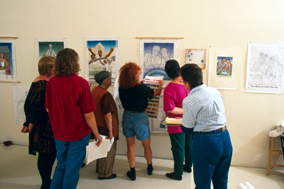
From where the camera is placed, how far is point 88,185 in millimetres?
2736

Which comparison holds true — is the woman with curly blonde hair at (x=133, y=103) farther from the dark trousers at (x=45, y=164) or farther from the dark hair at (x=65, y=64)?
the dark trousers at (x=45, y=164)

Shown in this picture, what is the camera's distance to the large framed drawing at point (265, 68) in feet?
9.99

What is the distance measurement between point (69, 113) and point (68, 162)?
53cm

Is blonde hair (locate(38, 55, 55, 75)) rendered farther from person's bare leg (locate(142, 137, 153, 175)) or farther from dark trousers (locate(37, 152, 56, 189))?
person's bare leg (locate(142, 137, 153, 175))

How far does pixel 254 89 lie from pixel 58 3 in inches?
142

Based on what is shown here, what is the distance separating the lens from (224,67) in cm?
319

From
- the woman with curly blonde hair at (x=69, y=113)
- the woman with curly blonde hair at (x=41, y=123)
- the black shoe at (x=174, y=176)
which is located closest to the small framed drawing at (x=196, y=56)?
the black shoe at (x=174, y=176)

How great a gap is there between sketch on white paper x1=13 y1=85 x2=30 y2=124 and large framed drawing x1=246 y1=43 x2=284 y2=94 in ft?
13.0

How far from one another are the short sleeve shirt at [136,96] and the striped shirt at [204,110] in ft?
3.05

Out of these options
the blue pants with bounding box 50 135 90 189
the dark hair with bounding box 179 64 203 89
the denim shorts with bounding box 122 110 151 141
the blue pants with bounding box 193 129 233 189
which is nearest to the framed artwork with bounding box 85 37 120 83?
the denim shorts with bounding box 122 110 151 141

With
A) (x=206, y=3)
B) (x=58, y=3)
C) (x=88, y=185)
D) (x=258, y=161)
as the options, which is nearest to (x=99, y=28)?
(x=58, y=3)

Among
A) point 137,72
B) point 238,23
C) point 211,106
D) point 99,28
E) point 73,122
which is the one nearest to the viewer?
point 211,106

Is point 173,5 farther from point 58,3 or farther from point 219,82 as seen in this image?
point 58,3

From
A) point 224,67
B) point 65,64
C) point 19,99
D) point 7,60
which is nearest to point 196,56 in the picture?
point 224,67
